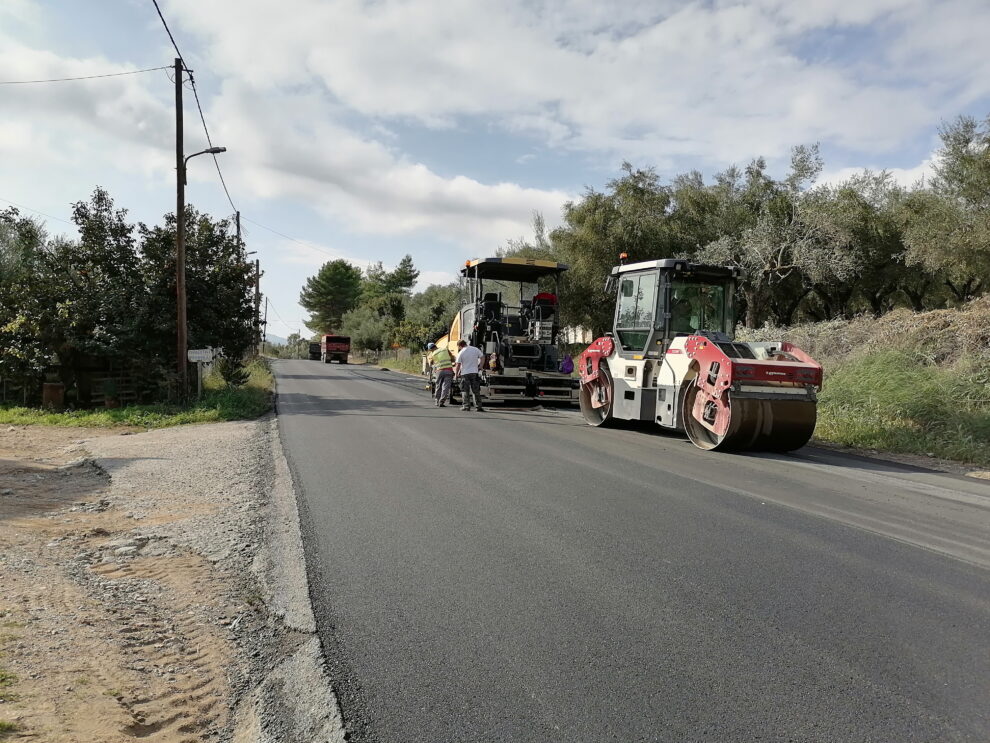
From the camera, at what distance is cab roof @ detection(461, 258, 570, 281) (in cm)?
1838

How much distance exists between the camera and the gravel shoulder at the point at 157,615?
9.83 ft

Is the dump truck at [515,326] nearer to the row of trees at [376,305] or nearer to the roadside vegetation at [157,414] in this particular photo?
the roadside vegetation at [157,414]

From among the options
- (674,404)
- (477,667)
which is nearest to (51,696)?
(477,667)

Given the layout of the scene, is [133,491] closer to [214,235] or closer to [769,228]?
[214,235]

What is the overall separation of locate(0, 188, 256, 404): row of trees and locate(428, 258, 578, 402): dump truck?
628 centimetres

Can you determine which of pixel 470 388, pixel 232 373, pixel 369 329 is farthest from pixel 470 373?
pixel 369 329

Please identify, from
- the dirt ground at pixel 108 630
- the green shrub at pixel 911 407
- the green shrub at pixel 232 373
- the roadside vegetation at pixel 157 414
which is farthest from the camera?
the green shrub at pixel 232 373

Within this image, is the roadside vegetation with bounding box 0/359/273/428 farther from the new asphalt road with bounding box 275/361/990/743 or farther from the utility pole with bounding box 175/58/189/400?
the new asphalt road with bounding box 275/361/990/743

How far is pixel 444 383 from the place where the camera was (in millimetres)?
18156

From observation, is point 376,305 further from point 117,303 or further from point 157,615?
point 157,615

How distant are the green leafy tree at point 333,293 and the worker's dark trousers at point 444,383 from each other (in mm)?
82513

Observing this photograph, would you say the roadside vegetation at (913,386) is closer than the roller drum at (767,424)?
No

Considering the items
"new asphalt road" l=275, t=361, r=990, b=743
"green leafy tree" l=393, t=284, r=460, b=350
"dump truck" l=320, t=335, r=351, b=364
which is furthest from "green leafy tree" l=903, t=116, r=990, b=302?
"dump truck" l=320, t=335, r=351, b=364

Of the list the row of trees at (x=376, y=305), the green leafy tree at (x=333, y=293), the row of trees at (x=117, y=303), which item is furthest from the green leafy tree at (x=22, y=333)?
the green leafy tree at (x=333, y=293)
